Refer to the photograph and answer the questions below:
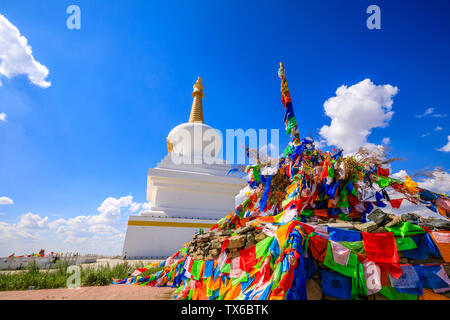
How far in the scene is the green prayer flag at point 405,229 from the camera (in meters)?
2.92

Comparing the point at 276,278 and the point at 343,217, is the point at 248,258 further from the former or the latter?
the point at 343,217

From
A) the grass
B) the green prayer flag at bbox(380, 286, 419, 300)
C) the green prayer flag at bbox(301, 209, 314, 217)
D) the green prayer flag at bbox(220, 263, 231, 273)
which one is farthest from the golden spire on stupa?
the green prayer flag at bbox(380, 286, 419, 300)

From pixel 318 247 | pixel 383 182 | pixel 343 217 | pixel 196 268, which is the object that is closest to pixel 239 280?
pixel 318 247

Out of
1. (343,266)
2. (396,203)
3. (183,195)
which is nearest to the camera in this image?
(343,266)

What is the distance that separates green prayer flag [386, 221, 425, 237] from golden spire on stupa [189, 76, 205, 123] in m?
17.1

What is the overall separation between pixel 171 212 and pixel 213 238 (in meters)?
8.27

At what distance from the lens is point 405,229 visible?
2955 mm

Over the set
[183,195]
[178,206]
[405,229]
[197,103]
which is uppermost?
[197,103]

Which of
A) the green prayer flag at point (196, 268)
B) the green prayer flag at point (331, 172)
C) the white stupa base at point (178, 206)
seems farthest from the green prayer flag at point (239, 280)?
the white stupa base at point (178, 206)

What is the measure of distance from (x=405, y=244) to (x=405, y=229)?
19 cm

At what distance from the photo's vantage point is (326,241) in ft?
9.94

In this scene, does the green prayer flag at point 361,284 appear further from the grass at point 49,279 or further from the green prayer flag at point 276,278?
the grass at point 49,279

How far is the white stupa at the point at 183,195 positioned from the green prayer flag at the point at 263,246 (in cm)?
898
